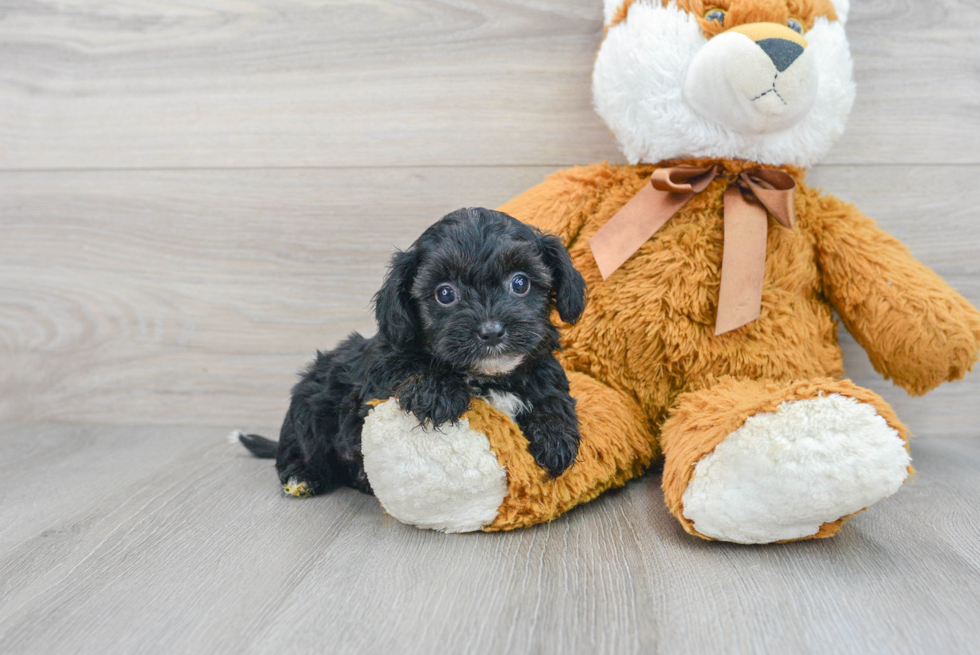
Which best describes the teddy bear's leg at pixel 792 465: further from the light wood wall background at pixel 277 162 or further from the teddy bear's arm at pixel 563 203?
the light wood wall background at pixel 277 162

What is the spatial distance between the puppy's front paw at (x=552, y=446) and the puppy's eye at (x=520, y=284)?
0.75 feet

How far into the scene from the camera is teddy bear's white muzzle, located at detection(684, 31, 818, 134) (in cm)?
119

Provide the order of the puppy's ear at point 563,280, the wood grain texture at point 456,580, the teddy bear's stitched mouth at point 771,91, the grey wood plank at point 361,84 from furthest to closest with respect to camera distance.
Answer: the grey wood plank at point 361,84 < the teddy bear's stitched mouth at point 771,91 < the puppy's ear at point 563,280 < the wood grain texture at point 456,580

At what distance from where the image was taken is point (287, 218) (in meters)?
1.75

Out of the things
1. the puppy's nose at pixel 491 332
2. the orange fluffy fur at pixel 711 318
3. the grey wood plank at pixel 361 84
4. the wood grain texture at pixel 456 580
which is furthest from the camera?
the grey wood plank at pixel 361 84

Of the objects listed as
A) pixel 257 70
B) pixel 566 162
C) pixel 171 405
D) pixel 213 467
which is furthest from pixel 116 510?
pixel 566 162

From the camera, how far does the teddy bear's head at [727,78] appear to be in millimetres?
1202

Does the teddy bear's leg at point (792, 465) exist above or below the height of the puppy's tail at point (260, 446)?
above

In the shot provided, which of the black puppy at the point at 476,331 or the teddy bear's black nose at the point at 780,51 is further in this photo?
the teddy bear's black nose at the point at 780,51

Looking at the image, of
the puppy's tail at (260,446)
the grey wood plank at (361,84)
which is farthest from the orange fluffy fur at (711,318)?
the puppy's tail at (260,446)

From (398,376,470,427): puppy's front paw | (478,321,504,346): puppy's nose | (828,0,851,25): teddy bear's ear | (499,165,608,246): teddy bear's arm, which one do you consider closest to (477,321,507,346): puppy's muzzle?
(478,321,504,346): puppy's nose

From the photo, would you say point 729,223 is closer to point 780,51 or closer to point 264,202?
point 780,51

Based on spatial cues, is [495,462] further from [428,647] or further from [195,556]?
[195,556]

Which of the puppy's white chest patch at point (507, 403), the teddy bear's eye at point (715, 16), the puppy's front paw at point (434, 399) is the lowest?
the puppy's white chest patch at point (507, 403)
